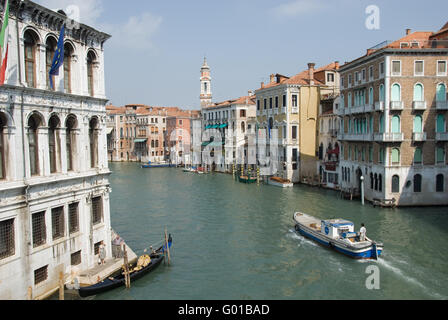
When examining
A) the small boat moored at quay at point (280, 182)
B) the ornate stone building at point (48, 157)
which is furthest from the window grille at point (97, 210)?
the small boat moored at quay at point (280, 182)

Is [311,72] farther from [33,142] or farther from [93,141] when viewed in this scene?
[33,142]

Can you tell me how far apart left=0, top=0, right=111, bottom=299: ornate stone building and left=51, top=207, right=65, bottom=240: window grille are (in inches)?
1.2

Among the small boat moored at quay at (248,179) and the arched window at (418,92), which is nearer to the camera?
the arched window at (418,92)

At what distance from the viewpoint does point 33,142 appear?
1252cm

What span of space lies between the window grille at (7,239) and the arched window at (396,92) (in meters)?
22.5

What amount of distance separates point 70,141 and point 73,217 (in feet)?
8.06

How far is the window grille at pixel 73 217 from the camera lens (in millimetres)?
13790

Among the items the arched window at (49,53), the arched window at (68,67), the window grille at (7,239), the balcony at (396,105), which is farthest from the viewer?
the balcony at (396,105)

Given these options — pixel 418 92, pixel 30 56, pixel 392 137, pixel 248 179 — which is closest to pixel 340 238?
pixel 392 137

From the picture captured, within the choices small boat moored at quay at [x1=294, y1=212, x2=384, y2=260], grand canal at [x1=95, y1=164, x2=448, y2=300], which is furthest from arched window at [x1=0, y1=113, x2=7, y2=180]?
small boat moored at quay at [x1=294, y1=212, x2=384, y2=260]

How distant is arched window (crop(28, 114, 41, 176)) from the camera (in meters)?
12.4

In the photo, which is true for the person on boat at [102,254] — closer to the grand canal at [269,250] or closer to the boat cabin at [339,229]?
the grand canal at [269,250]

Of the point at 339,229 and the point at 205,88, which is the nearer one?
the point at 339,229

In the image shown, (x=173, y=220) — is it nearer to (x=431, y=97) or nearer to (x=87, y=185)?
(x=87, y=185)
